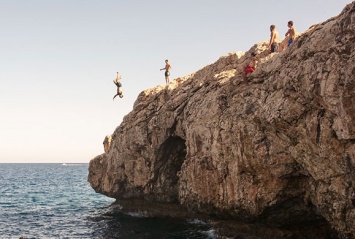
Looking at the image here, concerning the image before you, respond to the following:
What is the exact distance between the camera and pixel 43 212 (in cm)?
4003

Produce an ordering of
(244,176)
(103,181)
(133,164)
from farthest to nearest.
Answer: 1. (103,181)
2. (133,164)
3. (244,176)

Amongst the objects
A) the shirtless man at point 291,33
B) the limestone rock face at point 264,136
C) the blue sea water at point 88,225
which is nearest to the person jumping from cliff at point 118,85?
the limestone rock face at point 264,136

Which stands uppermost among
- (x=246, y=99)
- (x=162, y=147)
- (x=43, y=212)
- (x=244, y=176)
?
(x=246, y=99)

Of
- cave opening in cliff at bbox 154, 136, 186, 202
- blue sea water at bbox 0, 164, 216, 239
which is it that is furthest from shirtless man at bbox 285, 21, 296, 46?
blue sea water at bbox 0, 164, 216, 239

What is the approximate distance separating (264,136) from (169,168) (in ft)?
45.5

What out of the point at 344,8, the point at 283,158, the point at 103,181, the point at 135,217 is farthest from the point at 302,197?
the point at 103,181

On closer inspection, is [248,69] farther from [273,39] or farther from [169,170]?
[169,170]

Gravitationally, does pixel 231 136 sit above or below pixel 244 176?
above

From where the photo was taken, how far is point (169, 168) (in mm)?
32094

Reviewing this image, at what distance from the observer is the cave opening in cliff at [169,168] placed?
104 ft

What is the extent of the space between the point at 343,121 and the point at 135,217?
25.4 metres

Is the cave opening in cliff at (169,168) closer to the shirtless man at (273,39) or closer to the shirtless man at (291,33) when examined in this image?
the shirtless man at (273,39)

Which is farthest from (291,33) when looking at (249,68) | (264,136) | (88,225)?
(88,225)

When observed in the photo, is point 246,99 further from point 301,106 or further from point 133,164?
point 133,164
